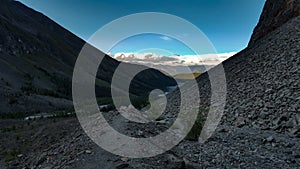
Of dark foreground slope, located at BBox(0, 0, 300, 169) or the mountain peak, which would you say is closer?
dark foreground slope, located at BBox(0, 0, 300, 169)

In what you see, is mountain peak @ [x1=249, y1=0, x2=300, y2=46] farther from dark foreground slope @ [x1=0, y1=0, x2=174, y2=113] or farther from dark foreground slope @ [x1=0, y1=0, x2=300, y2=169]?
dark foreground slope @ [x1=0, y1=0, x2=174, y2=113]

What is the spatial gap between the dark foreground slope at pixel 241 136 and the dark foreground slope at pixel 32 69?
38.3 meters

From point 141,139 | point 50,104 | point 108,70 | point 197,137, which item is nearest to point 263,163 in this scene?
point 197,137

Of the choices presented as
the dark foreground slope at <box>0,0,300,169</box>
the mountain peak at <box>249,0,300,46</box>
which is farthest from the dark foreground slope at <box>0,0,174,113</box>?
the mountain peak at <box>249,0,300,46</box>

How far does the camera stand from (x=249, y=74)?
23.8 meters

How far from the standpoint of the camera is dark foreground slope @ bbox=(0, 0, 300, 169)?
9.32 meters

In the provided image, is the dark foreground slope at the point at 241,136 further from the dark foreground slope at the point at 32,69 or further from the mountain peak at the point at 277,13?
the dark foreground slope at the point at 32,69

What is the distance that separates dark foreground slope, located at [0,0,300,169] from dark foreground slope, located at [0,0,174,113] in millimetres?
38301

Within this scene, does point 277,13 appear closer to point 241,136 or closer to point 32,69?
point 241,136

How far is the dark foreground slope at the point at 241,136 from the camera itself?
9.32 meters

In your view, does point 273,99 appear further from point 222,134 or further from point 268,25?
point 268,25

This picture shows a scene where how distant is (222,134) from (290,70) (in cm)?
884

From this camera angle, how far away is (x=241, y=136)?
14.2 metres

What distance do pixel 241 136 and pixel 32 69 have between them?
87.3 m
